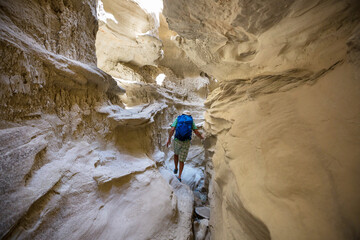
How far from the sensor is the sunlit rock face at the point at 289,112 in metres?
0.81

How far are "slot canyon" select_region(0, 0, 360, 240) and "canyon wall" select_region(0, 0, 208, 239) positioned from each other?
12 mm

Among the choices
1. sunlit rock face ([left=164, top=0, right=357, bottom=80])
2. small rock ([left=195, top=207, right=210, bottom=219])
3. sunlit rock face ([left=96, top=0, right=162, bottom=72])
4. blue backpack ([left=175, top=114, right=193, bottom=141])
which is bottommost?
small rock ([left=195, top=207, right=210, bottom=219])

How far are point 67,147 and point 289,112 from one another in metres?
2.53

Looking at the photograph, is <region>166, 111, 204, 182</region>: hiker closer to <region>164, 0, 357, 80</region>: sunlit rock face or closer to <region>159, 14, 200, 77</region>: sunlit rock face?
<region>164, 0, 357, 80</region>: sunlit rock face

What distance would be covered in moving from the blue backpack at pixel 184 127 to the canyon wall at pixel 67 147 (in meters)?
0.97

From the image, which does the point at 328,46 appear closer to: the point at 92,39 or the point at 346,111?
the point at 346,111

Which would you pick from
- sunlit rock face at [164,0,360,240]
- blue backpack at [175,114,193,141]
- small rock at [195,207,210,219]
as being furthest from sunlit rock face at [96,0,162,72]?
small rock at [195,207,210,219]

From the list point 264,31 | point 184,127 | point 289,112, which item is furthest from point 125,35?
point 289,112

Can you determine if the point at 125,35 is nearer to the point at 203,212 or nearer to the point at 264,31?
the point at 264,31

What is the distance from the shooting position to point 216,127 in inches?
104

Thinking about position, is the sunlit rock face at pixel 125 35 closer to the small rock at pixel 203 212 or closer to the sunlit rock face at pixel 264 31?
the sunlit rock face at pixel 264 31

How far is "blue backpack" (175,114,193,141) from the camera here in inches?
125

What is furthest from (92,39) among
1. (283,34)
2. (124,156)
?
(283,34)

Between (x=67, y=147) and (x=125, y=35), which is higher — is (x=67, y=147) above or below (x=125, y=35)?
below
